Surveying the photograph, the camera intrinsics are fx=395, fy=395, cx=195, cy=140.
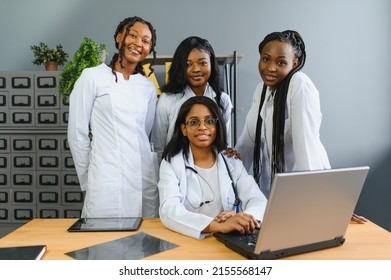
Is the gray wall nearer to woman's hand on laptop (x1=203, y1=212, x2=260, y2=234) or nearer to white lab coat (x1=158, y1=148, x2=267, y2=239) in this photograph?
white lab coat (x1=158, y1=148, x2=267, y2=239)

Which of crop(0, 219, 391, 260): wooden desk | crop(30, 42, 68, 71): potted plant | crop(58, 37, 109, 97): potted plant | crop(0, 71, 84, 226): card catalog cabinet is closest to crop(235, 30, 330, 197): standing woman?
crop(0, 219, 391, 260): wooden desk

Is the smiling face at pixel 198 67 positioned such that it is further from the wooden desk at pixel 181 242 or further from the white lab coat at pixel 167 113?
the wooden desk at pixel 181 242

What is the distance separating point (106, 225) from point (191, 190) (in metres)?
0.31

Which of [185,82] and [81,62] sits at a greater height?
[81,62]

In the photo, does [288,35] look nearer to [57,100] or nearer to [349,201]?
[349,201]

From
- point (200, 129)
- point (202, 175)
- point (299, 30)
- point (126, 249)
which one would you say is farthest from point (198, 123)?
point (299, 30)

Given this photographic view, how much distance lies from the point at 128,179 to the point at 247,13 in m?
2.13

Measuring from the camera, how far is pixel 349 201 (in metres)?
0.93

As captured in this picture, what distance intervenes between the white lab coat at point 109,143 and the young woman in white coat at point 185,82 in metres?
0.08

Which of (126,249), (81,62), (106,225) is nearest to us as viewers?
(126,249)

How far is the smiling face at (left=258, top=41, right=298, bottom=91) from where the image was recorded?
1.40 meters

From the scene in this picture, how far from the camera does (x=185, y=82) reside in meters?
1.67

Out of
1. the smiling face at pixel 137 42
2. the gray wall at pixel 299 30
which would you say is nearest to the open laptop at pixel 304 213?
the smiling face at pixel 137 42

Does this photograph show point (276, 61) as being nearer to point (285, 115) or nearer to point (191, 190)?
point (285, 115)
